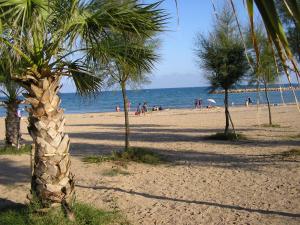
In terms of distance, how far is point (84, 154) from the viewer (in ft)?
45.6

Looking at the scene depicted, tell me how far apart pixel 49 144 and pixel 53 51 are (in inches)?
47.0

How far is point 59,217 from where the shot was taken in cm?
565

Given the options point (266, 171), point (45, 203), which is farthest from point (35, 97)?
point (266, 171)

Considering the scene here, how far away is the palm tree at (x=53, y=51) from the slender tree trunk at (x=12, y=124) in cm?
876

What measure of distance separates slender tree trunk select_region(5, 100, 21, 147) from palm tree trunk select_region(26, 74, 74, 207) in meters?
8.79

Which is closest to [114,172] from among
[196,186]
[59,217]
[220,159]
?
[196,186]

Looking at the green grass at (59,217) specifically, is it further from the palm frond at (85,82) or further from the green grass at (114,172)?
the green grass at (114,172)

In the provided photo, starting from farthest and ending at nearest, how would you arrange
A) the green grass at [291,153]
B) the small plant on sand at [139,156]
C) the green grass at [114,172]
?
1. the green grass at [291,153]
2. the small plant on sand at [139,156]
3. the green grass at [114,172]

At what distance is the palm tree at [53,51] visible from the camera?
17.2ft

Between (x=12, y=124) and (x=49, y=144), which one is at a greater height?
(x=49, y=144)

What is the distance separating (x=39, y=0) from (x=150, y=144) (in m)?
11.8

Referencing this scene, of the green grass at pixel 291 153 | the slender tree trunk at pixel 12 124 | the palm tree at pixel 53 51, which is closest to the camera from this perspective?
the palm tree at pixel 53 51

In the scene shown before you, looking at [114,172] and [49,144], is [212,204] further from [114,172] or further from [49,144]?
[114,172]

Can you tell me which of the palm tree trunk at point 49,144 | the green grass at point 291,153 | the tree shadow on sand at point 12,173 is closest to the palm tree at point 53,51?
the palm tree trunk at point 49,144
